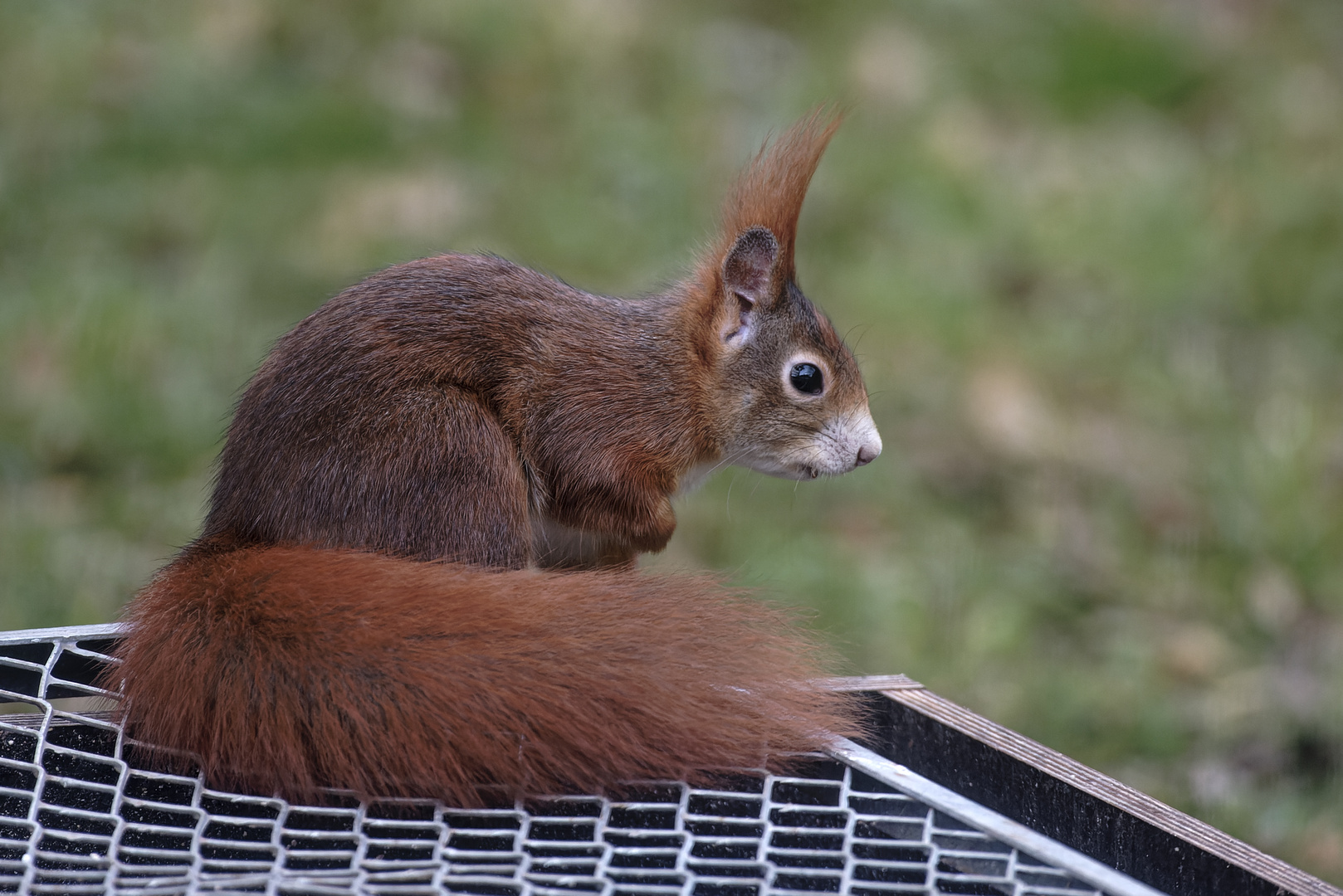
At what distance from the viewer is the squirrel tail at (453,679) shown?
1.30 meters

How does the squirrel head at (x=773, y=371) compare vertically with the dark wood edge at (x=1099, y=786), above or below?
above

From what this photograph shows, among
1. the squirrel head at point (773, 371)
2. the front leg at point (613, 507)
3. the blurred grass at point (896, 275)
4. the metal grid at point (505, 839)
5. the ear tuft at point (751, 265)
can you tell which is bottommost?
the metal grid at point (505, 839)

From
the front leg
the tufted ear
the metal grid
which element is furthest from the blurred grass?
the metal grid

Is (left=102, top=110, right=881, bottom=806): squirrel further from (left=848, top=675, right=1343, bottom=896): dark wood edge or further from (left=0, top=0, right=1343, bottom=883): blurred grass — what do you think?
(left=0, top=0, right=1343, bottom=883): blurred grass

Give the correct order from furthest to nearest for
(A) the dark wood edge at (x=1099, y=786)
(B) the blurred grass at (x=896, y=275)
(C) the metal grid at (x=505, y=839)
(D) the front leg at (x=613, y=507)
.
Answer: (B) the blurred grass at (x=896, y=275)
(D) the front leg at (x=613, y=507)
(A) the dark wood edge at (x=1099, y=786)
(C) the metal grid at (x=505, y=839)

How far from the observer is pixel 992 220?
14.0ft

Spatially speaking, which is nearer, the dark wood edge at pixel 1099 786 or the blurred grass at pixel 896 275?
the dark wood edge at pixel 1099 786

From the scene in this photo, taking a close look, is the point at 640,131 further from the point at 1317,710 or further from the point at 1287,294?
the point at 1317,710

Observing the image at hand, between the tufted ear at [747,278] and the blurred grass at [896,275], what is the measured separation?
0.24 metres

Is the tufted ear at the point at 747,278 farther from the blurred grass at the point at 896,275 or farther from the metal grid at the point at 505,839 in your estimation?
the metal grid at the point at 505,839

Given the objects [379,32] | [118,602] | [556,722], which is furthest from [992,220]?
[556,722]

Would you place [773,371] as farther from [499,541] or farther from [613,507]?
[499,541]

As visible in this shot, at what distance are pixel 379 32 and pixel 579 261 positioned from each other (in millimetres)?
1089

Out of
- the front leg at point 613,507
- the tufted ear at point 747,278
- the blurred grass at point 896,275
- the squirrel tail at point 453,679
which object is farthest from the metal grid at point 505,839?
the blurred grass at point 896,275
